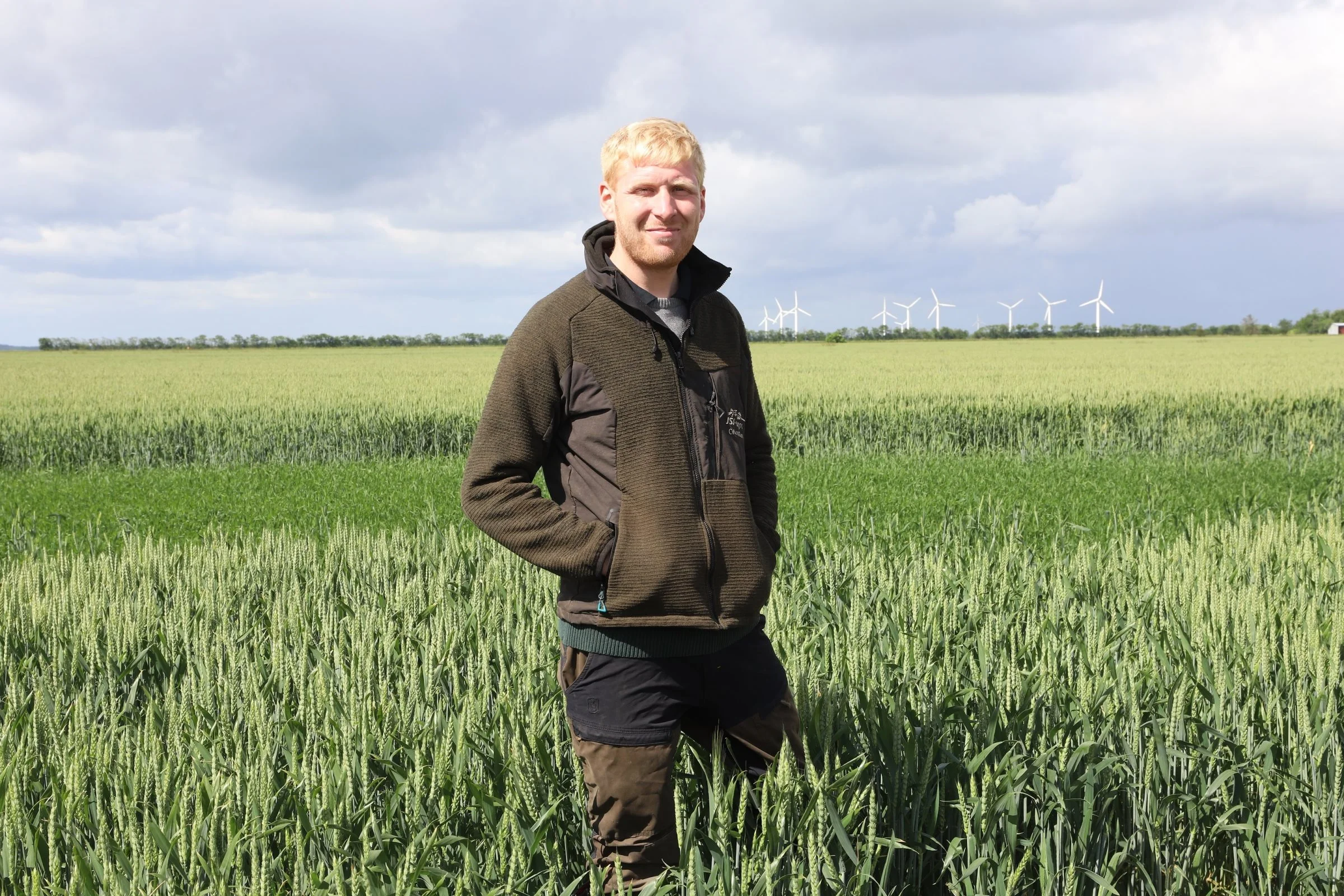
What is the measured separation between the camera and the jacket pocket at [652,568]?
6.67ft

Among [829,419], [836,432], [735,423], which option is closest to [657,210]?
[735,423]

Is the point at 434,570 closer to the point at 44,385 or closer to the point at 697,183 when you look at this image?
the point at 697,183

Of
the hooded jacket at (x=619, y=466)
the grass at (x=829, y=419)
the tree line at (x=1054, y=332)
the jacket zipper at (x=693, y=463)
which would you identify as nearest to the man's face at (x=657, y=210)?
the hooded jacket at (x=619, y=466)

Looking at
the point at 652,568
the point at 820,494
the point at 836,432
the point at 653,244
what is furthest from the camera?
the point at 836,432

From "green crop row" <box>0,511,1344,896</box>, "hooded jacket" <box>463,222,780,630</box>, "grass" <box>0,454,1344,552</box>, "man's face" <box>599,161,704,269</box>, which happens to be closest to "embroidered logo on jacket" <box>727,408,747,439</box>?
"hooded jacket" <box>463,222,780,630</box>

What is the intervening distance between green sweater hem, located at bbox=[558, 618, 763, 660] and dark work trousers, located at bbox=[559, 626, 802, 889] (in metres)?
0.02

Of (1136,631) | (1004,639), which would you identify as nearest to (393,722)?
(1004,639)

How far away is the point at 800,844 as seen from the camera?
2.16m

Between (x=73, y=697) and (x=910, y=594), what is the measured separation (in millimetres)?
3371

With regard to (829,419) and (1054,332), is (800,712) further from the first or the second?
(1054,332)

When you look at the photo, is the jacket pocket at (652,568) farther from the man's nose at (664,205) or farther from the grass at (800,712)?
the man's nose at (664,205)

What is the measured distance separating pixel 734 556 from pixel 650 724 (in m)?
0.40

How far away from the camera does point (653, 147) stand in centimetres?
213

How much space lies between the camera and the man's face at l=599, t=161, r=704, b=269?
6.95 ft
